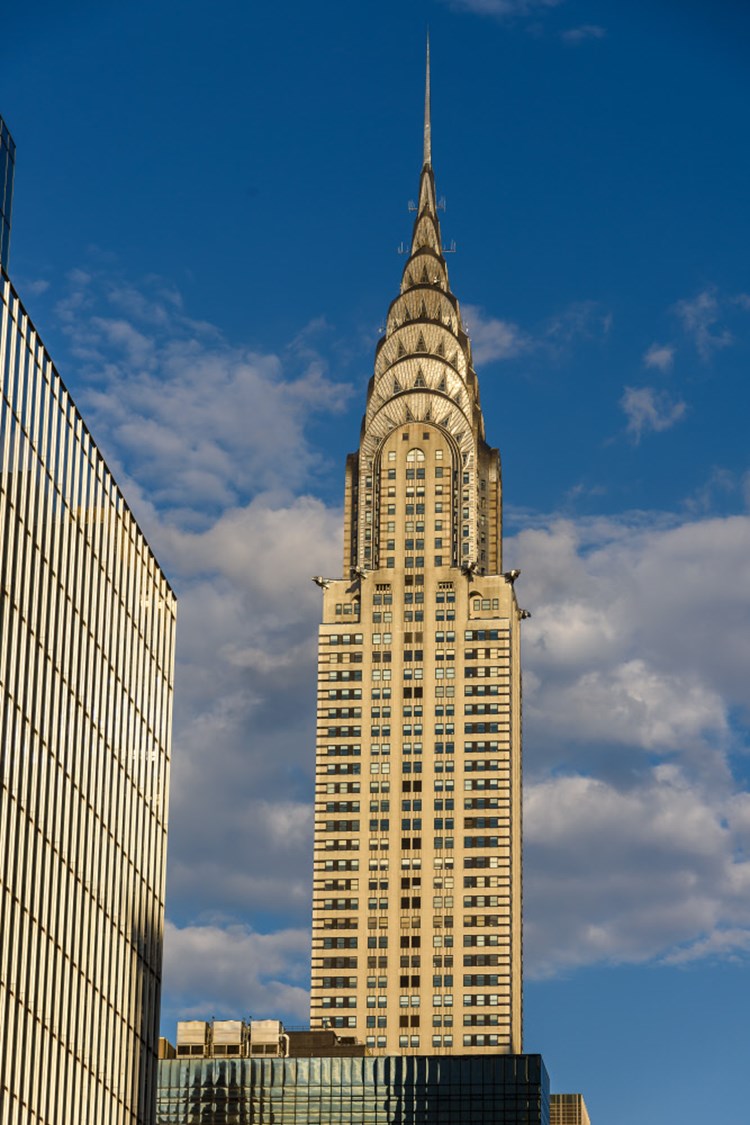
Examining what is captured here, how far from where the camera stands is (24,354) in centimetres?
12044

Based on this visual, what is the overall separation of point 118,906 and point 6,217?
43738mm

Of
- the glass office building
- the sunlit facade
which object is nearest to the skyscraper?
the sunlit facade

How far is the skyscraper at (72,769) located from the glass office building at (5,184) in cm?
1764

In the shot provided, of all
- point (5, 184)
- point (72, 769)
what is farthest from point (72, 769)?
point (5, 184)

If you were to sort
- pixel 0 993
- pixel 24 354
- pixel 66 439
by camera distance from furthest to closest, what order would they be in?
pixel 66 439, pixel 24 354, pixel 0 993

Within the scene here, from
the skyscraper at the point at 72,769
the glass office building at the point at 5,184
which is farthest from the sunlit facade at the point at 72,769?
the glass office building at the point at 5,184

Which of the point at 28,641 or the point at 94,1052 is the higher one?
the point at 28,641

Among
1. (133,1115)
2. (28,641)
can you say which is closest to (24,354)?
(28,641)

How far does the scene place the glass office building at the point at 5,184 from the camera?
144250mm

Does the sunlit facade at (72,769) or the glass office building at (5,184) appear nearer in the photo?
the sunlit facade at (72,769)

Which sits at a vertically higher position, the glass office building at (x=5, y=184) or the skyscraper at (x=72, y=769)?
the glass office building at (x=5, y=184)

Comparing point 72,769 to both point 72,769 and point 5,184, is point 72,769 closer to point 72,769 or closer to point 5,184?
point 72,769

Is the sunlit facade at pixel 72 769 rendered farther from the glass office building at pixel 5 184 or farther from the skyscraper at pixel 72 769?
the glass office building at pixel 5 184

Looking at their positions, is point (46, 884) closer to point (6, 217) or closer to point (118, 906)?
point (118, 906)
